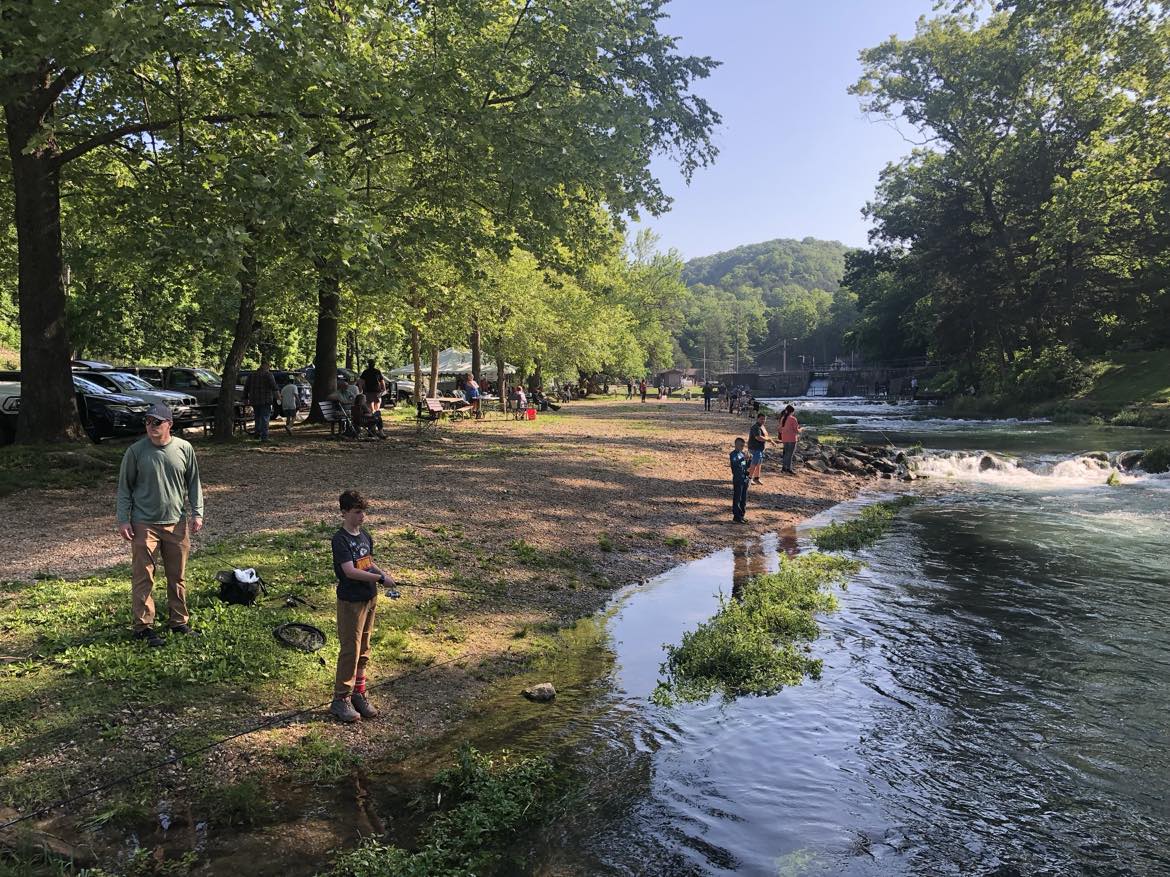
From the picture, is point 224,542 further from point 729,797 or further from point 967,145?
point 967,145

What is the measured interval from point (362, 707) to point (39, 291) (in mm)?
12250

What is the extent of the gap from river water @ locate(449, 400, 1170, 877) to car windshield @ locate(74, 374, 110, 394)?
16.3 metres

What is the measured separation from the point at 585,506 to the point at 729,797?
870cm

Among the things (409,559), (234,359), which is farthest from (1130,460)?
(234,359)

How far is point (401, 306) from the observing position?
872 inches

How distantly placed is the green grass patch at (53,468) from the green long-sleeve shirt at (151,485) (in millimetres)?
7108

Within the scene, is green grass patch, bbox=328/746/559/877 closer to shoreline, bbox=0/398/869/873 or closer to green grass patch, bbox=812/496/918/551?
shoreline, bbox=0/398/869/873

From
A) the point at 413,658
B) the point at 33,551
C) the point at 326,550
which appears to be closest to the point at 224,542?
the point at 326,550

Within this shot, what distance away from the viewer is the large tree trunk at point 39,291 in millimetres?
13070

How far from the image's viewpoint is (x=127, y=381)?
21.2 metres

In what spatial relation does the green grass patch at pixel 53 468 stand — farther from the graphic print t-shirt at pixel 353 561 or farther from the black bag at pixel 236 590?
the graphic print t-shirt at pixel 353 561

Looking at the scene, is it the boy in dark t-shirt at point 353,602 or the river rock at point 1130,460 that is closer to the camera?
the boy in dark t-shirt at point 353,602

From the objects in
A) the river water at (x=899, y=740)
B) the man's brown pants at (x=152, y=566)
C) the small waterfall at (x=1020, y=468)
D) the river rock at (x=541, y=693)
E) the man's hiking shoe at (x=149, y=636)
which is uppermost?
the man's brown pants at (x=152, y=566)

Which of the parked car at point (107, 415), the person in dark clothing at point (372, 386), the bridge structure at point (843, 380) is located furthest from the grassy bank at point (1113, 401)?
the parked car at point (107, 415)
